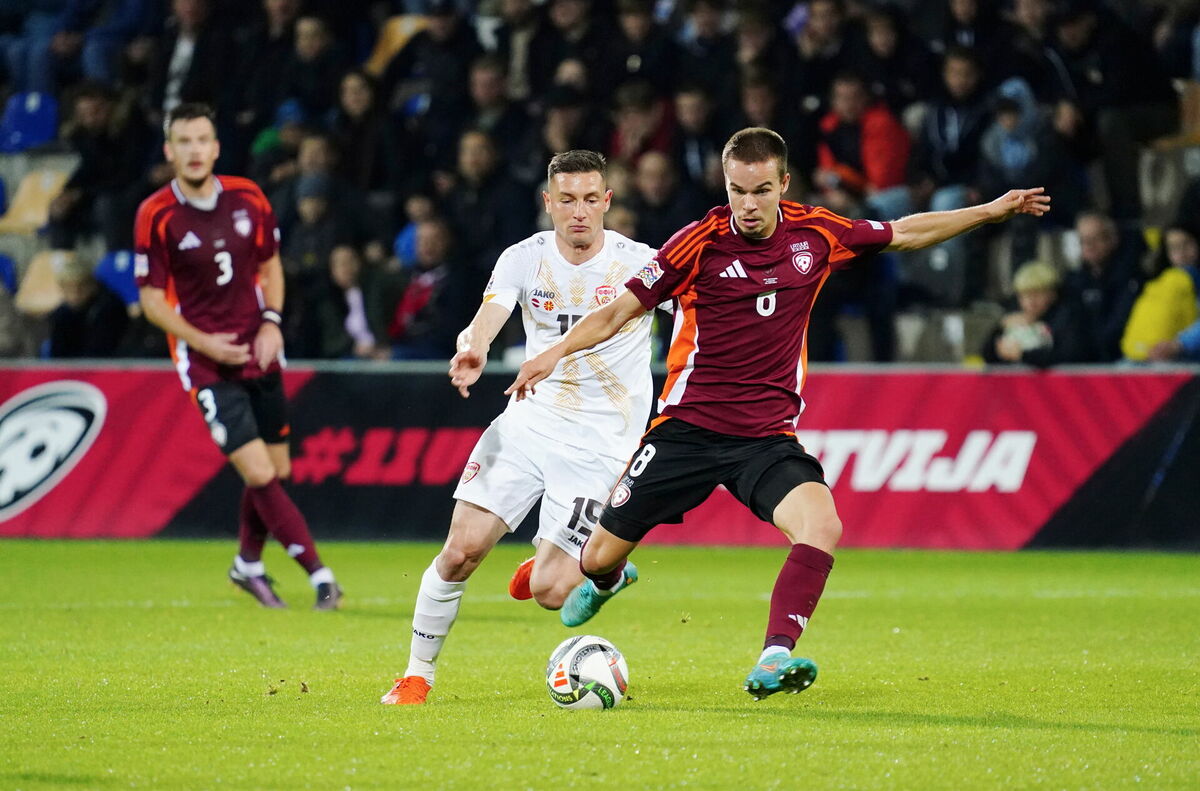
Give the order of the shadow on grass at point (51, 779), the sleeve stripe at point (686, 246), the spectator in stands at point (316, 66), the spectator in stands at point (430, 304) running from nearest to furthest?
the shadow on grass at point (51, 779)
the sleeve stripe at point (686, 246)
the spectator in stands at point (430, 304)
the spectator in stands at point (316, 66)

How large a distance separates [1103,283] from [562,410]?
7664mm

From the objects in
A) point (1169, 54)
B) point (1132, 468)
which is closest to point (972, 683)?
point (1132, 468)

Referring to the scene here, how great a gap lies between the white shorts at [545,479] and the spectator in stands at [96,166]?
1067 cm

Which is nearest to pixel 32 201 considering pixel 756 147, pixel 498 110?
pixel 498 110

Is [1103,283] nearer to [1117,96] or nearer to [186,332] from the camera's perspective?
[1117,96]

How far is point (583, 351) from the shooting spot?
752 centimetres

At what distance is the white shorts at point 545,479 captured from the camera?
279 inches

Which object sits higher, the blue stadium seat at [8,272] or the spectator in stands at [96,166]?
the spectator in stands at [96,166]

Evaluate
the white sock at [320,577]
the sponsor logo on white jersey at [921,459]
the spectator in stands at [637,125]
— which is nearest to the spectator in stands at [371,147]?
the spectator in stands at [637,125]

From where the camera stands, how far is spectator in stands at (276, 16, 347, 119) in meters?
17.2

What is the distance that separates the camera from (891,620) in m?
9.54

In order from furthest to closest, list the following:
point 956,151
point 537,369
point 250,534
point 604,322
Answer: point 956,151 < point 250,534 < point 604,322 < point 537,369

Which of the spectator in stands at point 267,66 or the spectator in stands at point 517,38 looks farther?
the spectator in stands at point 267,66

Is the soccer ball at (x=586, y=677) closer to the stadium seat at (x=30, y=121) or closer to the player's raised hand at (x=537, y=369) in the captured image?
the player's raised hand at (x=537, y=369)
